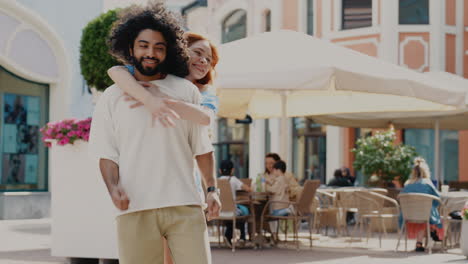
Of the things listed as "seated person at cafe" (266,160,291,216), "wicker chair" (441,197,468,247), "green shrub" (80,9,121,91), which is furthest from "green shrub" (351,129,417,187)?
"green shrub" (80,9,121,91)

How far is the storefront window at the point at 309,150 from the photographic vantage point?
25.2 metres

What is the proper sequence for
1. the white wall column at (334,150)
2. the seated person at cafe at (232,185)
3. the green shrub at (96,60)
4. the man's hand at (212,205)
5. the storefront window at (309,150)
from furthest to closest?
the storefront window at (309,150), the white wall column at (334,150), the green shrub at (96,60), the seated person at cafe at (232,185), the man's hand at (212,205)

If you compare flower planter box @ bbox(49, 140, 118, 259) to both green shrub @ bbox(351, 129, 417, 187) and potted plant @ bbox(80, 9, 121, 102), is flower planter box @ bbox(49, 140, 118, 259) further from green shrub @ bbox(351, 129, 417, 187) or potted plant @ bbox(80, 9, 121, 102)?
green shrub @ bbox(351, 129, 417, 187)

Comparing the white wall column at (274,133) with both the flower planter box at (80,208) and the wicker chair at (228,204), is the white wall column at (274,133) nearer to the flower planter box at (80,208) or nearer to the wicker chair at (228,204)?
the wicker chair at (228,204)

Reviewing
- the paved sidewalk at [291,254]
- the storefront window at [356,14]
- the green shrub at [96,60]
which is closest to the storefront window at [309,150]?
the storefront window at [356,14]

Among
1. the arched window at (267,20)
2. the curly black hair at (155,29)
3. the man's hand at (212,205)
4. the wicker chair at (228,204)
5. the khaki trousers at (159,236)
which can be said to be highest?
the arched window at (267,20)

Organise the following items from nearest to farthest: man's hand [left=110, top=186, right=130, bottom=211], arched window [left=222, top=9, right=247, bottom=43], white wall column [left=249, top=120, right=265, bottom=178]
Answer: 1. man's hand [left=110, top=186, right=130, bottom=211]
2. white wall column [left=249, top=120, right=265, bottom=178]
3. arched window [left=222, top=9, right=247, bottom=43]

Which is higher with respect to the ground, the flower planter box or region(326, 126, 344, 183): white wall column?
region(326, 126, 344, 183): white wall column

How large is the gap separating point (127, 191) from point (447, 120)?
575 inches

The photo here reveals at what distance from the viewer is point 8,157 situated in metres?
17.4

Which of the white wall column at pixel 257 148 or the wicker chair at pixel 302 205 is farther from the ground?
the white wall column at pixel 257 148

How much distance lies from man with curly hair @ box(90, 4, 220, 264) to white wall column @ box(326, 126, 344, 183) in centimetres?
2073

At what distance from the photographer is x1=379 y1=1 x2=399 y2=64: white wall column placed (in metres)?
23.0

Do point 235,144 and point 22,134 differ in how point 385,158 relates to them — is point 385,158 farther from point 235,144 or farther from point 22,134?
point 235,144
